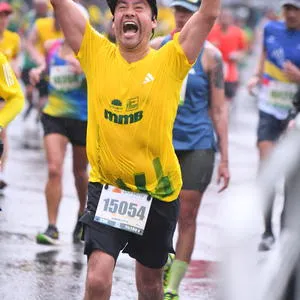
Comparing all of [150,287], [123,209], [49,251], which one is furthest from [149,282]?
[49,251]

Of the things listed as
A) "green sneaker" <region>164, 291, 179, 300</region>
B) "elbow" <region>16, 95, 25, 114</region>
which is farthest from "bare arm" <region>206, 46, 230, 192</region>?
"elbow" <region>16, 95, 25, 114</region>

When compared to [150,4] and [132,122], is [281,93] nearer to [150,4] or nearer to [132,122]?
[150,4]

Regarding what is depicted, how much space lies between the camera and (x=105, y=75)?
6.13 meters

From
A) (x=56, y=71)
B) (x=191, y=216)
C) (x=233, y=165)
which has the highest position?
(x=56, y=71)

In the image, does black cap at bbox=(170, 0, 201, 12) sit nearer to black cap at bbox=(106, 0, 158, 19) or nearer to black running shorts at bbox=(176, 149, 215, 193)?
black running shorts at bbox=(176, 149, 215, 193)

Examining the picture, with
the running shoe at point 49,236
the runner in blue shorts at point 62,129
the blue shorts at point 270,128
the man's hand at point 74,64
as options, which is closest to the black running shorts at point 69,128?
the runner in blue shorts at point 62,129

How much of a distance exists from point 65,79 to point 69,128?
1.49 ft

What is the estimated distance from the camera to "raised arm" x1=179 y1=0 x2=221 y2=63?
6.03 m

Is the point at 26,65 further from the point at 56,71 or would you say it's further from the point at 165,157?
the point at 165,157

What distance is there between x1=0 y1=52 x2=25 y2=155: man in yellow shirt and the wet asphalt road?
1197mm

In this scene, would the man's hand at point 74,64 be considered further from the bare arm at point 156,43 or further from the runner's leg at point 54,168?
the bare arm at point 156,43

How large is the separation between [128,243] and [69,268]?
2.33 m

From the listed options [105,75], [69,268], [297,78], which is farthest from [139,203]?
[297,78]

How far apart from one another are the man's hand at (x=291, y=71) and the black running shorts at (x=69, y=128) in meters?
1.71
